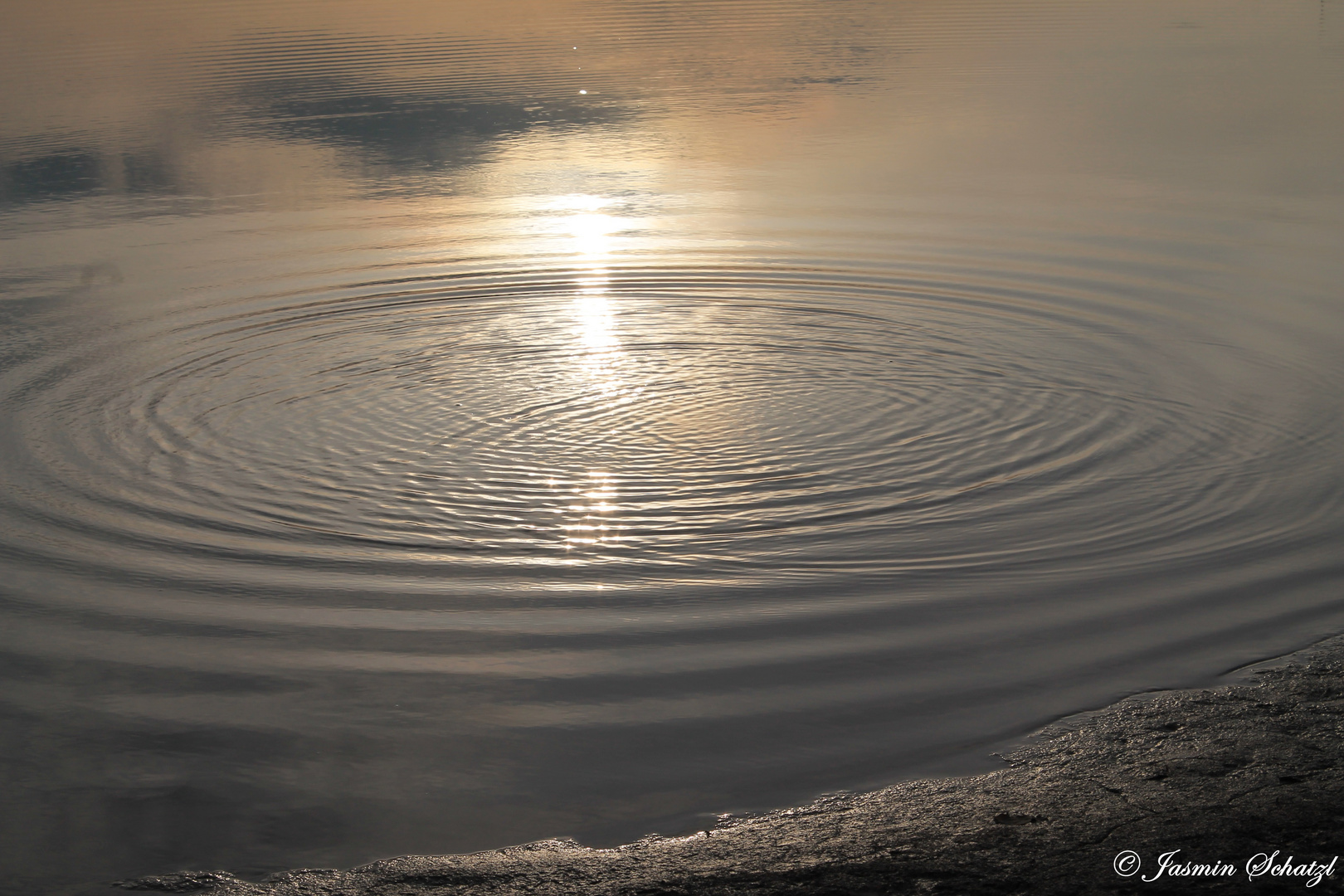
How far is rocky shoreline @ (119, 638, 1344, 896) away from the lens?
3783 millimetres

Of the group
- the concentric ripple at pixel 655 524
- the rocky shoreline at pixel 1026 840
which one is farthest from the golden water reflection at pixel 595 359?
the rocky shoreline at pixel 1026 840

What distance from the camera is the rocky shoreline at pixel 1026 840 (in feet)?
12.4

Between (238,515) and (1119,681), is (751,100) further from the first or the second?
(1119,681)

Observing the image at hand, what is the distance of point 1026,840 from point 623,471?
399 cm

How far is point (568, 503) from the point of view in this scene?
7.14 meters

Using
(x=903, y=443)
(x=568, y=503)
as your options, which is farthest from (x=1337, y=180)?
(x=568, y=503)

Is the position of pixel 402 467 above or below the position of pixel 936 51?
below

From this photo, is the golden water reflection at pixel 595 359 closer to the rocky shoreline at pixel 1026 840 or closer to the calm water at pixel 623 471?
the calm water at pixel 623 471

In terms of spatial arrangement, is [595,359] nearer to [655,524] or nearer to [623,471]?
[623,471]

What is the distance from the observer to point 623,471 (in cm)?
758

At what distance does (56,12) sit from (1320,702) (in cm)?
5027

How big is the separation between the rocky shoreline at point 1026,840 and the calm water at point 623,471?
0.20 meters

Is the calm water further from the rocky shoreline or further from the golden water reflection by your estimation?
the rocky shoreline

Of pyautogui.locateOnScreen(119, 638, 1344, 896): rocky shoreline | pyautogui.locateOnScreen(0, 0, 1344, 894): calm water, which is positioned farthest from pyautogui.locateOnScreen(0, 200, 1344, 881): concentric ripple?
pyautogui.locateOnScreen(119, 638, 1344, 896): rocky shoreline
